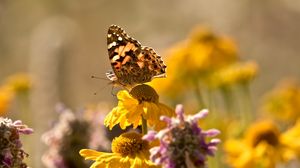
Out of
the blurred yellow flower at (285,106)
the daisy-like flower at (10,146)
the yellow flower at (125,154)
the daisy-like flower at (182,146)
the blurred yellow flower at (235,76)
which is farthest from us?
the blurred yellow flower at (235,76)

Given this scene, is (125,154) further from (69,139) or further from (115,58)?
(69,139)

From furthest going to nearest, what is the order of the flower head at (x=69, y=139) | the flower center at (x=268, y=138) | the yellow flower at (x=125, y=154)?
the flower center at (x=268, y=138) → the flower head at (x=69, y=139) → the yellow flower at (x=125, y=154)

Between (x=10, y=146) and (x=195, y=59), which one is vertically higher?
(x=195, y=59)

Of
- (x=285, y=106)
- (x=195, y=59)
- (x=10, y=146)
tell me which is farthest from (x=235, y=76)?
(x=10, y=146)

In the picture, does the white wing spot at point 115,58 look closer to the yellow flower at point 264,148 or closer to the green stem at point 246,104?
the yellow flower at point 264,148

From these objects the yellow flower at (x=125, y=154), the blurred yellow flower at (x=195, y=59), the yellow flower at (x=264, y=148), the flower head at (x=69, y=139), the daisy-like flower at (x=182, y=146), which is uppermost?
the blurred yellow flower at (x=195, y=59)

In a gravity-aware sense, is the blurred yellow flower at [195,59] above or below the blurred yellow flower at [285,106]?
above

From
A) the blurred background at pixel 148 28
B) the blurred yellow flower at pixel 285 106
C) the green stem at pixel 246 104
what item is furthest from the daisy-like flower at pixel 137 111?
the blurred background at pixel 148 28
